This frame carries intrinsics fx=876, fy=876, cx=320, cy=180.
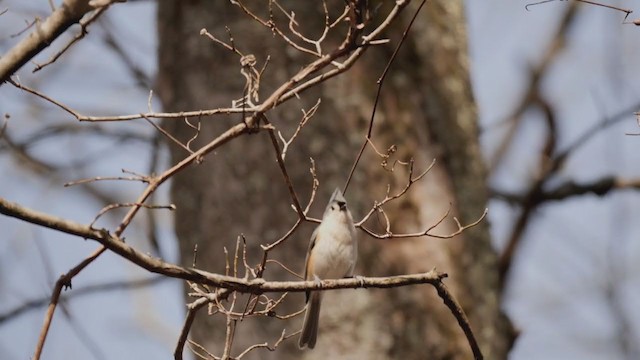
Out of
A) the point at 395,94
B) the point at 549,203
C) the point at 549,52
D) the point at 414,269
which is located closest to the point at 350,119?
the point at 395,94

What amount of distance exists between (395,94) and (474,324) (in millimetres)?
1144

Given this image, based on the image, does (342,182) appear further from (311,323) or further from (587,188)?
(587,188)

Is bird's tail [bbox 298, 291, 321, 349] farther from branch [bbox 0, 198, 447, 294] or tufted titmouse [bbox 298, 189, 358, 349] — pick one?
branch [bbox 0, 198, 447, 294]

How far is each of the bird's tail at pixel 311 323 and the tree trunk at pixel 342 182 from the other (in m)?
0.25

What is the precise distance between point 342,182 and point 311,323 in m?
0.73

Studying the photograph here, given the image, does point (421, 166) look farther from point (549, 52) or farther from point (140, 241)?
point (140, 241)

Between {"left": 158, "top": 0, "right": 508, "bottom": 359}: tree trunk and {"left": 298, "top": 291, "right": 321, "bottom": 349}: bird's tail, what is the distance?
0.82ft

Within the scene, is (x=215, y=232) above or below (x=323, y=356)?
above

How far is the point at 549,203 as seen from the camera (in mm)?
4820

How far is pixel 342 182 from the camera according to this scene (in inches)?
153

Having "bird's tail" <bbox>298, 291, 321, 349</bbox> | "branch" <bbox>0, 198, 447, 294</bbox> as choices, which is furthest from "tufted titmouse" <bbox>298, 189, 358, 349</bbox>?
"branch" <bbox>0, 198, 447, 294</bbox>

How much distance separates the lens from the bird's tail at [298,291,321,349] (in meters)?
3.41

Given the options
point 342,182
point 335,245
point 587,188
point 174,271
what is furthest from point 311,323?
point 587,188

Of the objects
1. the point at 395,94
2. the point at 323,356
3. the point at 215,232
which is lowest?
the point at 323,356
